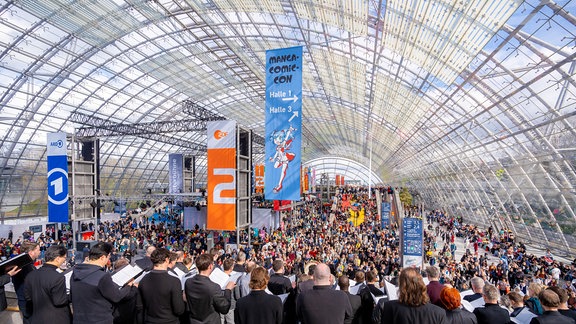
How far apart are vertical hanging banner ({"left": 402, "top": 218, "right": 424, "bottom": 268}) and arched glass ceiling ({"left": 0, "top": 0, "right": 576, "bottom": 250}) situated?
22.4 feet

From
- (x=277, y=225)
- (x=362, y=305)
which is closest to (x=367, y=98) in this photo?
(x=277, y=225)

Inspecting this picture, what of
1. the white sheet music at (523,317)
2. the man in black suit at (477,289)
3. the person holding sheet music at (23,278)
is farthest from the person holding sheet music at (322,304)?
the person holding sheet music at (23,278)

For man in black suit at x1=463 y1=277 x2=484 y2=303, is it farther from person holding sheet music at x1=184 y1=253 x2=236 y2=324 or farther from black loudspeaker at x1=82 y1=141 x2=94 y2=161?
black loudspeaker at x1=82 y1=141 x2=94 y2=161

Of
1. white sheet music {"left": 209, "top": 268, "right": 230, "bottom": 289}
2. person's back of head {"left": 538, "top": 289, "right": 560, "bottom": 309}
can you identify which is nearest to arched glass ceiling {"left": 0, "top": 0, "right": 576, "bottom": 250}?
person's back of head {"left": 538, "top": 289, "right": 560, "bottom": 309}

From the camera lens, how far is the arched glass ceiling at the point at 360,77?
1238 centimetres

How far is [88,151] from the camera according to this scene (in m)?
20.8

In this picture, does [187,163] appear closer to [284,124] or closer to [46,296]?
[284,124]

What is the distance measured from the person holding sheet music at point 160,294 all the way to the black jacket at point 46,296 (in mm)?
888

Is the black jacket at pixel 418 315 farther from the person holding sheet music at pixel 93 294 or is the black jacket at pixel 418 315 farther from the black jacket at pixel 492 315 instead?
the person holding sheet music at pixel 93 294

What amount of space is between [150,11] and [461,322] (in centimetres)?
2140

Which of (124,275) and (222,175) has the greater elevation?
(222,175)

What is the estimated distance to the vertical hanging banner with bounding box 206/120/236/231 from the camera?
41.7 feet

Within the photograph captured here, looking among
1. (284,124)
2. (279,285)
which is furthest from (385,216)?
(279,285)

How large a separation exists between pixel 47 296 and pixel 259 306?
234cm
